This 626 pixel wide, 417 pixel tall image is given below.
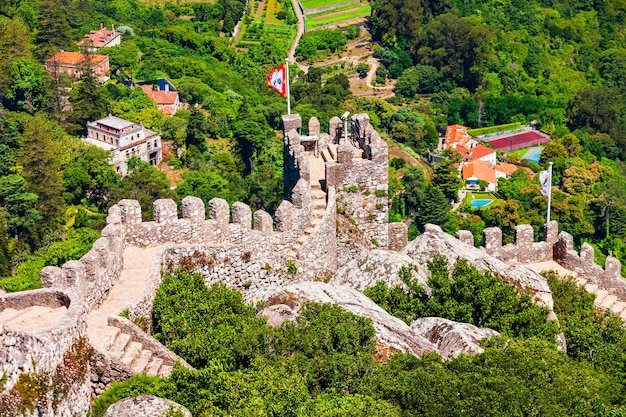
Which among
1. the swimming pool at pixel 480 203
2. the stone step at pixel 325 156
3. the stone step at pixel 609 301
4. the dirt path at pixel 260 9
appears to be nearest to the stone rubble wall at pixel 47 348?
the stone step at pixel 325 156

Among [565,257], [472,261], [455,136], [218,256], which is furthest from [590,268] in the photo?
[455,136]

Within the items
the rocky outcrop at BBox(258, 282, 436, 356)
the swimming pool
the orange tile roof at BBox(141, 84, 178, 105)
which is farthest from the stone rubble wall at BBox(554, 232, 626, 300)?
the orange tile roof at BBox(141, 84, 178, 105)

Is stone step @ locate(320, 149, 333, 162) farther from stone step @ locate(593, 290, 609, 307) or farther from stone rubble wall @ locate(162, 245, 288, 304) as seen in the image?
stone step @ locate(593, 290, 609, 307)

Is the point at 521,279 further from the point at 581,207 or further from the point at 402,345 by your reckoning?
the point at 581,207

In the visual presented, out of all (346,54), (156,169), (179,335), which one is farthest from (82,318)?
(346,54)

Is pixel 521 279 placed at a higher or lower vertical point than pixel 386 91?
higher

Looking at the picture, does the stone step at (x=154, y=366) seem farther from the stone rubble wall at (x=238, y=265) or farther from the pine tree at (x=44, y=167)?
the pine tree at (x=44, y=167)
